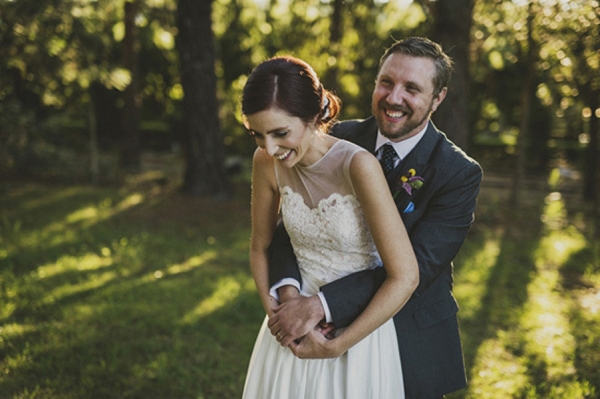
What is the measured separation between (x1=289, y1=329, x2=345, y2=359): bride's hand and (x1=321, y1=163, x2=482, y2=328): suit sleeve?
0.08 m

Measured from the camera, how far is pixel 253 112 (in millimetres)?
1889

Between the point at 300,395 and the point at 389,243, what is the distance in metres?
0.74

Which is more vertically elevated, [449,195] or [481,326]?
[449,195]

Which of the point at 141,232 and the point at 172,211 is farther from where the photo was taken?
the point at 172,211

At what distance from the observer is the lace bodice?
78.2 inches

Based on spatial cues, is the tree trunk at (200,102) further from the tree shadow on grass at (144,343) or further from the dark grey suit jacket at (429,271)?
the dark grey suit jacket at (429,271)

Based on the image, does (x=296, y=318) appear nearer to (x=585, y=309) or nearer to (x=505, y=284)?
(x=585, y=309)

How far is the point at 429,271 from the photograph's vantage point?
201cm

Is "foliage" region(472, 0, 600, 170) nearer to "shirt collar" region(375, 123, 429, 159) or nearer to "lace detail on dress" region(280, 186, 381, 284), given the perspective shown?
"shirt collar" region(375, 123, 429, 159)

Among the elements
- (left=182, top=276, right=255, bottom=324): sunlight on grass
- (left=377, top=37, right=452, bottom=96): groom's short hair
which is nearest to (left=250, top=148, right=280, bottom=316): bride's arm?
(left=377, top=37, right=452, bottom=96): groom's short hair

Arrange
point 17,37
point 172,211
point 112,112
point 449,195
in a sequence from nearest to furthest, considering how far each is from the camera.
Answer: point 449,195
point 17,37
point 172,211
point 112,112

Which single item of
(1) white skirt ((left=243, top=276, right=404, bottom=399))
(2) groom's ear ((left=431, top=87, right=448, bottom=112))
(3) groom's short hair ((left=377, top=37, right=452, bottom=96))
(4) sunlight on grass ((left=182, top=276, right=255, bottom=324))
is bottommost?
(4) sunlight on grass ((left=182, top=276, right=255, bottom=324))

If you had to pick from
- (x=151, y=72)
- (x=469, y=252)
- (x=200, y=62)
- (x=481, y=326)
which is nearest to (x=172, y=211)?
(x=200, y=62)

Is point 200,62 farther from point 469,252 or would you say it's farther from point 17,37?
point 469,252
